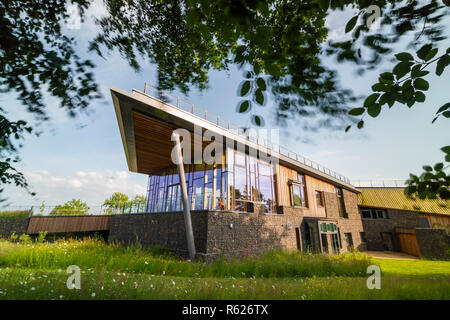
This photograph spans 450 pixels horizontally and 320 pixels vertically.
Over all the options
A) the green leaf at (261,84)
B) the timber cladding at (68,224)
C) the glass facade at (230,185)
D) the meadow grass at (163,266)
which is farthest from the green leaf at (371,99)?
the timber cladding at (68,224)

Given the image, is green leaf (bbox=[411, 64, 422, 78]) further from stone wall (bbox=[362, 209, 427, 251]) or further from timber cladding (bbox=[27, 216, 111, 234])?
stone wall (bbox=[362, 209, 427, 251])

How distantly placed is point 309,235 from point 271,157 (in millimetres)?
6916

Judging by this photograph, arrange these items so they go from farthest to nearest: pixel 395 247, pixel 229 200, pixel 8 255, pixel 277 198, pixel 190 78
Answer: pixel 395 247 → pixel 277 198 → pixel 229 200 → pixel 8 255 → pixel 190 78

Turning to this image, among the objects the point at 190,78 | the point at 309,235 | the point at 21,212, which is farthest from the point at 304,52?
the point at 21,212

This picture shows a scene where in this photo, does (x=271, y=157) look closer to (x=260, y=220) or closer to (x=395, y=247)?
(x=260, y=220)

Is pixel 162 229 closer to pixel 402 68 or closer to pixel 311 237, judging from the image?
pixel 311 237

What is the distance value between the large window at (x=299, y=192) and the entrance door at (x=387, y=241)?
560 inches

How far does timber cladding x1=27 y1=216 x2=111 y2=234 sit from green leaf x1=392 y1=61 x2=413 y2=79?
1987cm

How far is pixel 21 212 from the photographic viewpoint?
14.9m

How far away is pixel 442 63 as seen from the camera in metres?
1.70

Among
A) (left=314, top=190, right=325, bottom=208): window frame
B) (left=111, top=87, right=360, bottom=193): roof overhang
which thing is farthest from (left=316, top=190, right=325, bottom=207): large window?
(left=111, top=87, right=360, bottom=193): roof overhang

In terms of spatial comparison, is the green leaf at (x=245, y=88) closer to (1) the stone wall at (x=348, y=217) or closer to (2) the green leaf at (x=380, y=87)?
(2) the green leaf at (x=380, y=87)

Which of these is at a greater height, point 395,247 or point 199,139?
point 199,139

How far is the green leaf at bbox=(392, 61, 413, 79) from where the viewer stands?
1604mm
